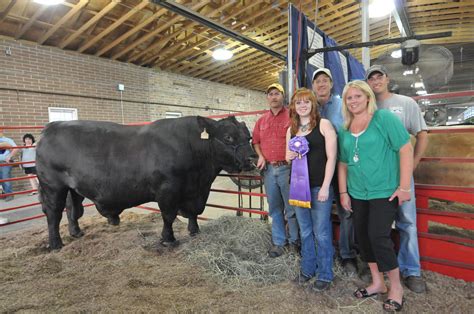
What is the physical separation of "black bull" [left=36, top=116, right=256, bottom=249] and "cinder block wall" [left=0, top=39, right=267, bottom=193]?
4.99 m

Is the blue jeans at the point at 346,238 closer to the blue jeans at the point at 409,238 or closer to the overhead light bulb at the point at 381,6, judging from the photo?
the blue jeans at the point at 409,238

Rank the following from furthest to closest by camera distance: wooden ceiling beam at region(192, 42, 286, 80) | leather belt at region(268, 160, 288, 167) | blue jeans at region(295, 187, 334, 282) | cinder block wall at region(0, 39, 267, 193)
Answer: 1. wooden ceiling beam at region(192, 42, 286, 80)
2. cinder block wall at region(0, 39, 267, 193)
3. leather belt at region(268, 160, 288, 167)
4. blue jeans at region(295, 187, 334, 282)

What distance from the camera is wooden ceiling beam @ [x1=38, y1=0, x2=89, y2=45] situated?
6.28 metres

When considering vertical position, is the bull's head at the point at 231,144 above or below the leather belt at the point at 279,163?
above

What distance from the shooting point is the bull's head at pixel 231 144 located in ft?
Answer: 9.93

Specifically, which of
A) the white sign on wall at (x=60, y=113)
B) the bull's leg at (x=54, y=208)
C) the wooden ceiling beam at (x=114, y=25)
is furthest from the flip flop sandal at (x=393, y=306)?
the white sign on wall at (x=60, y=113)

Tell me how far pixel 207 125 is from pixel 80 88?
6690 millimetres

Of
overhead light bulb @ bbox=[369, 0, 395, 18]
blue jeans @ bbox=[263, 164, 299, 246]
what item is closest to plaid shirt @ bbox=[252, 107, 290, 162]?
blue jeans @ bbox=[263, 164, 299, 246]

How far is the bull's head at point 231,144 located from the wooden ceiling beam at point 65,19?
5.15m

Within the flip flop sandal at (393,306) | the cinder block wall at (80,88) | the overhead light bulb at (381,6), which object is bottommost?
the flip flop sandal at (393,306)

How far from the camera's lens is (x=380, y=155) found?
6.01 ft

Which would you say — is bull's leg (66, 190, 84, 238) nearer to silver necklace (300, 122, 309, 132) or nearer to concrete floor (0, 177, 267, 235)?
concrete floor (0, 177, 267, 235)

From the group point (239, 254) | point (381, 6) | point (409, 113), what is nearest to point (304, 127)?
point (409, 113)

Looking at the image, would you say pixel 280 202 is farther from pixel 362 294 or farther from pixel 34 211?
pixel 34 211
